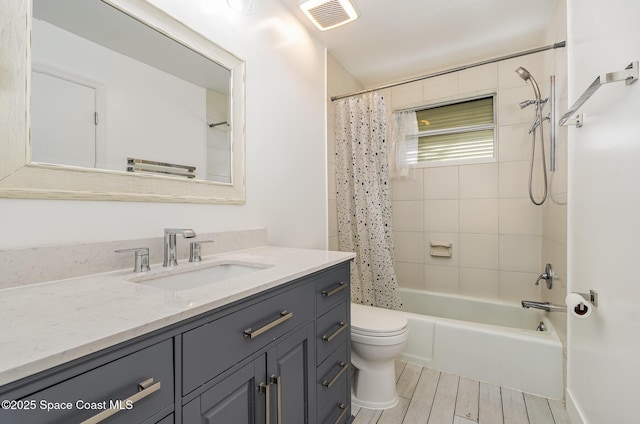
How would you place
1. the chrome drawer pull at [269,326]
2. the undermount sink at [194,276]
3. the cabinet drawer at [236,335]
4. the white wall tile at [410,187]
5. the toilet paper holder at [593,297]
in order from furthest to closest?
1. the white wall tile at [410,187]
2. the toilet paper holder at [593,297]
3. the undermount sink at [194,276]
4. the chrome drawer pull at [269,326]
5. the cabinet drawer at [236,335]

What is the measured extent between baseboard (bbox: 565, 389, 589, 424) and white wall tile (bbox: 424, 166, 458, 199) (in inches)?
63.0

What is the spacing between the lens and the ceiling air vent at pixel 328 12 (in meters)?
1.83

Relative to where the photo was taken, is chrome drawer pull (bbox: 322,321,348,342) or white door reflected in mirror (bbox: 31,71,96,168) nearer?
white door reflected in mirror (bbox: 31,71,96,168)

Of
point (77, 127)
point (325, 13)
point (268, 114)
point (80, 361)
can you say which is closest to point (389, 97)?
point (325, 13)

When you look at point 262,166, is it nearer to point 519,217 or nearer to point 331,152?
point 331,152

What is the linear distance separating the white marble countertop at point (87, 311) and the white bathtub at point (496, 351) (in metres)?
1.39

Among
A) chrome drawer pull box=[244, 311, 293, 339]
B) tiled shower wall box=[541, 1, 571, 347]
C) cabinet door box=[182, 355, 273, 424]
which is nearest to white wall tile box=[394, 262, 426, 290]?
tiled shower wall box=[541, 1, 571, 347]

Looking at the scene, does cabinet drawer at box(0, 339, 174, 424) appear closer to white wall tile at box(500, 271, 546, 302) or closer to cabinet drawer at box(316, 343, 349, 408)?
cabinet drawer at box(316, 343, 349, 408)

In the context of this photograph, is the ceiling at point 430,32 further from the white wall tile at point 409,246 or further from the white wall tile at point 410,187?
the white wall tile at point 409,246

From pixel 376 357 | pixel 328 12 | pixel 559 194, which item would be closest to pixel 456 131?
pixel 559 194

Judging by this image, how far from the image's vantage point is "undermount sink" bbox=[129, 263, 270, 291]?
1.03m

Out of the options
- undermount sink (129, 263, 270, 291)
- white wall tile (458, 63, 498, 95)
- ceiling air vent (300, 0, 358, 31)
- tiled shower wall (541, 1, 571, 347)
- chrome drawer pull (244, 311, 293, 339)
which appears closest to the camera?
chrome drawer pull (244, 311, 293, 339)

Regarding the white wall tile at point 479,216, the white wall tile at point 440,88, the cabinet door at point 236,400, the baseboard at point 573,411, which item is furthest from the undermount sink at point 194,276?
the white wall tile at point 440,88

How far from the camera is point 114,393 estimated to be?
1.74 ft
